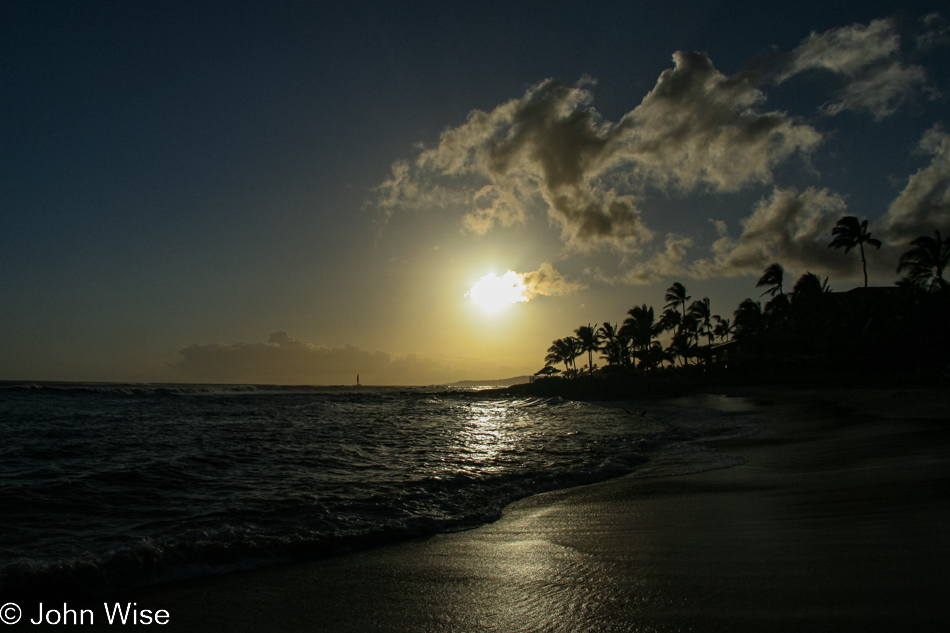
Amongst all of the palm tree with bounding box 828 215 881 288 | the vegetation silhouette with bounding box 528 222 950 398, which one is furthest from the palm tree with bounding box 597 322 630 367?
the palm tree with bounding box 828 215 881 288

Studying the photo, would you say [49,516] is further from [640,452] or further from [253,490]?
[640,452]

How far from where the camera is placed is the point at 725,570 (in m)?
3.55

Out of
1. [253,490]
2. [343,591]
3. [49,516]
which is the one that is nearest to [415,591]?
[343,591]

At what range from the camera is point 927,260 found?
35781 mm

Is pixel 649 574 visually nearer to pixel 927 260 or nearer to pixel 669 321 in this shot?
pixel 927 260

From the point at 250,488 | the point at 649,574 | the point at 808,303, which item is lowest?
the point at 250,488

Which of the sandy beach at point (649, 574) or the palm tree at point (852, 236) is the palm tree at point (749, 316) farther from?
the sandy beach at point (649, 574)

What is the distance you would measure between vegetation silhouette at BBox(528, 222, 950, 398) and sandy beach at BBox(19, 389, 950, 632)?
25652 mm

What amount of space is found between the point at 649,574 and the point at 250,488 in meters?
6.45

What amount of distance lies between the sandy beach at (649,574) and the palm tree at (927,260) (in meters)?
39.7

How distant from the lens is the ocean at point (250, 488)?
184 inches

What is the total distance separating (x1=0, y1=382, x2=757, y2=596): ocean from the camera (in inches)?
184
